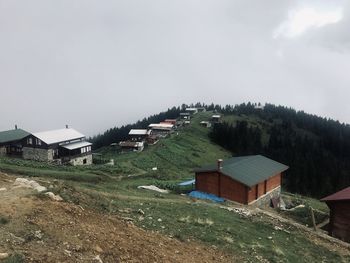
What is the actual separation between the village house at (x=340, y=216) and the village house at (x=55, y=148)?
176ft

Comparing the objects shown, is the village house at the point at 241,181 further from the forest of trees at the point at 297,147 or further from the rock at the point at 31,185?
the forest of trees at the point at 297,147

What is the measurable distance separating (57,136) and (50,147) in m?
4.12

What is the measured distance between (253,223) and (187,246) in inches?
461

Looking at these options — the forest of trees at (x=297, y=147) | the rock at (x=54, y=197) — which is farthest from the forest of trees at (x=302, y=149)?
the rock at (x=54, y=197)

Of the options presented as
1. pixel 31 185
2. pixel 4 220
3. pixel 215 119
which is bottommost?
pixel 215 119

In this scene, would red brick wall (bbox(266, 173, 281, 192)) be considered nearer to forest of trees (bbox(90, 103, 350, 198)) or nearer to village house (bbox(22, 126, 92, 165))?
village house (bbox(22, 126, 92, 165))

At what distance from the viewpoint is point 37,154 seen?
77.4 metres

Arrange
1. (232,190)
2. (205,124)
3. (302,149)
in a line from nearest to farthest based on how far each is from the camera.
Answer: (232,190), (302,149), (205,124)

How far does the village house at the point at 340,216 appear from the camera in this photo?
114 ft

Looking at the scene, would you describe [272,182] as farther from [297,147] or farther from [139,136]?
[297,147]

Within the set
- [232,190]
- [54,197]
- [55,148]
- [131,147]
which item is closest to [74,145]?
[55,148]

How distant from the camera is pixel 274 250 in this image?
2302cm

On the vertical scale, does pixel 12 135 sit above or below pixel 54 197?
below

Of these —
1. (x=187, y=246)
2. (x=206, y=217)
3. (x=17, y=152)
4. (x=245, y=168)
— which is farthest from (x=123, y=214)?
(x=17, y=152)
